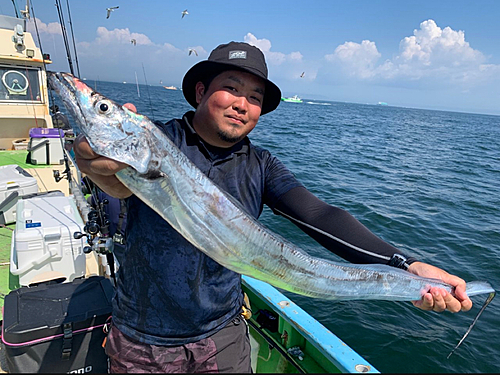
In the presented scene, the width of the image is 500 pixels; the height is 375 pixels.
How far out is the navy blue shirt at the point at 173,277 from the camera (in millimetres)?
2162

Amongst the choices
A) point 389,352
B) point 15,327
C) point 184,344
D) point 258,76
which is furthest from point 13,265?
point 389,352

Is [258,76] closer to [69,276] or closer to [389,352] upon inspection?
[69,276]

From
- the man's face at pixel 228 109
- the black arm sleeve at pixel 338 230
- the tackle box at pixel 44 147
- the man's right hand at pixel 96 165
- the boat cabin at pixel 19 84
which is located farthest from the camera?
the boat cabin at pixel 19 84

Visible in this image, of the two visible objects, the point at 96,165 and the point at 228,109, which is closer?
the point at 96,165

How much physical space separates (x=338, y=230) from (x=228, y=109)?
1.17m

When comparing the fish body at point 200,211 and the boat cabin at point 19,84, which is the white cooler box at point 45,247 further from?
the boat cabin at point 19,84

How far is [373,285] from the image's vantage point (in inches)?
93.5

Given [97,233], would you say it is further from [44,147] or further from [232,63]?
[44,147]

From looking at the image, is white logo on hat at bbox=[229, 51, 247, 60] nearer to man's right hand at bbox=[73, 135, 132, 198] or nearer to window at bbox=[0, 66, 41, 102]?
man's right hand at bbox=[73, 135, 132, 198]

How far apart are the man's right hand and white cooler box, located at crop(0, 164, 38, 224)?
550 cm

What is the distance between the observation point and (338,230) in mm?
2387

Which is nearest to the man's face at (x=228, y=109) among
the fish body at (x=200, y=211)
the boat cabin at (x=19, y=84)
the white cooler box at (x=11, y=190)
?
the fish body at (x=200, y=211)

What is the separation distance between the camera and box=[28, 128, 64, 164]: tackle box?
860cm

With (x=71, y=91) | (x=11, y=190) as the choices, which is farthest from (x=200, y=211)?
(x=11, y=190)
